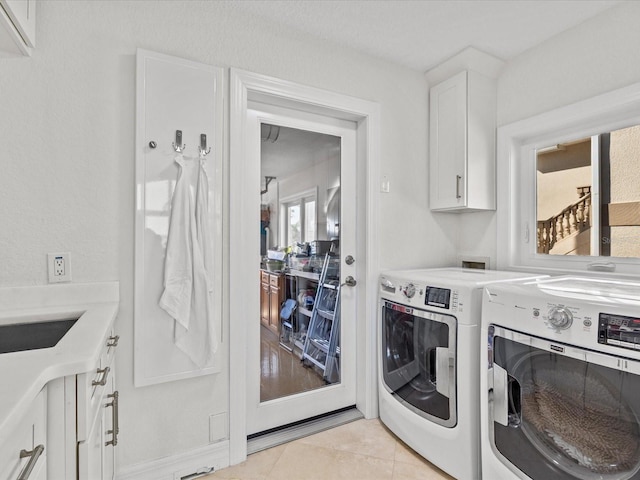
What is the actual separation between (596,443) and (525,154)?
1.75 meters

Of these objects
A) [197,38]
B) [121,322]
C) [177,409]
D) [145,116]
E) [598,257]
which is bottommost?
[177,409]

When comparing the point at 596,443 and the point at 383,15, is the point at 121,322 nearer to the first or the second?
the point at 596,443

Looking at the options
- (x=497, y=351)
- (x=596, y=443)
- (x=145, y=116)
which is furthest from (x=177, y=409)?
(x=596, y=443)

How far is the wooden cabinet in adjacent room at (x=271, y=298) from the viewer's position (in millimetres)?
2062

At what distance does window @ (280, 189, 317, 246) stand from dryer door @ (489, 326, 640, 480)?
3.96 ft

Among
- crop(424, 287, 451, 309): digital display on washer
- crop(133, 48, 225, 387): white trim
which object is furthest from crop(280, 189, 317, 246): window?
crop(424, 287, 451, 309): digital display on washer

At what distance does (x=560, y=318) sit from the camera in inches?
47.9

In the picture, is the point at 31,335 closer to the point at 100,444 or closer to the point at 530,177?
the point at 100,444

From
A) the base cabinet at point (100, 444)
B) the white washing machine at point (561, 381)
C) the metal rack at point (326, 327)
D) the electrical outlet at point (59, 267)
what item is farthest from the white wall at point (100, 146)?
the white washing machine at point (561, 381)

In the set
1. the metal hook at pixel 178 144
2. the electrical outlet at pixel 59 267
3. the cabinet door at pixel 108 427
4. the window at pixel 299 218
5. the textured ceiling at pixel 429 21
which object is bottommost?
the cabinet door at pixel 108 427

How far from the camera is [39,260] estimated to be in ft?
4.63

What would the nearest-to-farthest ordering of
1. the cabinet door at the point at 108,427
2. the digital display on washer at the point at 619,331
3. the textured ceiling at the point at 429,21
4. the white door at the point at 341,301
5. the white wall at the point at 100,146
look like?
the digital display on washer at the point at 619,331, the cabinet door at the point at 108,427, the white wall at the point at 100,146, the textured ceiling at the point at 429,21, the white door at the point at 341,301

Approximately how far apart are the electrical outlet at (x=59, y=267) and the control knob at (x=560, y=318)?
76.2 inches

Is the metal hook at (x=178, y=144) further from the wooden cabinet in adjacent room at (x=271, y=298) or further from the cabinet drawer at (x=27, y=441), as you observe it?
the cabinet drawer at (x=27, y=441)
